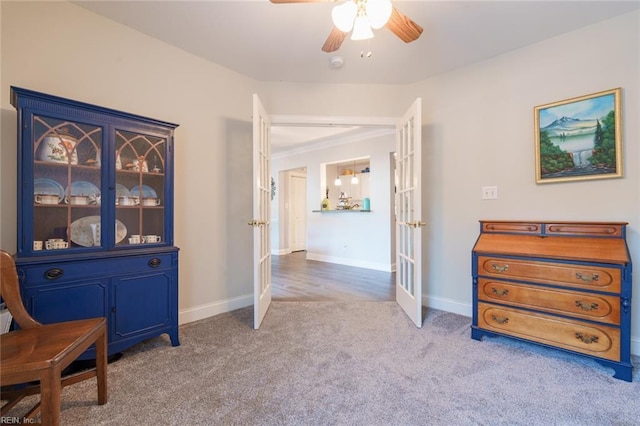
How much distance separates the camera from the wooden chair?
1070 millimetres

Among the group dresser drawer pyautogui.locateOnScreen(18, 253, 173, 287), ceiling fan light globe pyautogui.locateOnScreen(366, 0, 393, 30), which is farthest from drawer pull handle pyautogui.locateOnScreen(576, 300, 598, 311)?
dresser drawer pyautogui.locateOnScreen(18, 253, 173, 287)

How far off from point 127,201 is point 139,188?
0.43 ft

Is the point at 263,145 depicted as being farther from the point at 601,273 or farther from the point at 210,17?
the point at 601,273

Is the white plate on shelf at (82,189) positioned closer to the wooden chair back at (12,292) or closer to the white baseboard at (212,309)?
the wooden chair back at (12,292)

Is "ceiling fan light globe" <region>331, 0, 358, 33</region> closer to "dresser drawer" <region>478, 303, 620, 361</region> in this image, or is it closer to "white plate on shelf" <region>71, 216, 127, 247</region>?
"white plate on shelf" <region>71, 216, 127, 247</region>

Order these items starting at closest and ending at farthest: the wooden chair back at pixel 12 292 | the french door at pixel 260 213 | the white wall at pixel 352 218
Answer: the wooden chair back at pixel 12 292 < the french door at pixel 260 213 < the white wall at pixel 352 218

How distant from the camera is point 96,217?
1914 mm

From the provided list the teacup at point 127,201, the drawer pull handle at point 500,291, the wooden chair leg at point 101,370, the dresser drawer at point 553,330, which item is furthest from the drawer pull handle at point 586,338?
the teacup at point 127,201

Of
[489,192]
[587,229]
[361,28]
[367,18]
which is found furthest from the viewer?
[489,192]

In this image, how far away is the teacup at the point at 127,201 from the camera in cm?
205

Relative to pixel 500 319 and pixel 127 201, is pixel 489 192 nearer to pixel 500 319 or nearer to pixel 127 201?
pixel 500 319

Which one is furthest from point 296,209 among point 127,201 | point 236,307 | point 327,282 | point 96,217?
point 96,217

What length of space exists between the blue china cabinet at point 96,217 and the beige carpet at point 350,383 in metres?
0.39

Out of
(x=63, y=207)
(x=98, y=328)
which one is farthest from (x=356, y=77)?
(x=98, y=328)
